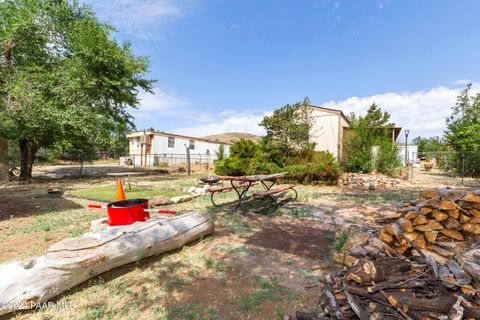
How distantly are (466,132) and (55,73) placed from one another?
66.7 ft

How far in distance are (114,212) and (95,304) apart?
1.48 metres

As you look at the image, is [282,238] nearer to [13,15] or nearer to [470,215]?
[470,215]

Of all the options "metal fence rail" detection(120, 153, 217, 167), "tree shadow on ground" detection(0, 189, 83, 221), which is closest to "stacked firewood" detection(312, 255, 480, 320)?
"tree shadow on ground" detection(0, 189, 83, 221)

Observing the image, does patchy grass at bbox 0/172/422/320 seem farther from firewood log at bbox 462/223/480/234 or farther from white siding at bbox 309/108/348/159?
white siding at bbox 309/108/348/159

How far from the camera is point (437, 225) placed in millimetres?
2729

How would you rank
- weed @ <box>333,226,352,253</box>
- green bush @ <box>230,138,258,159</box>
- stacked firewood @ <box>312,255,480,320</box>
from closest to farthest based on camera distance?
stacked firewood @ <box>312,255,480,320</box>
weed @ <box>333,226,352,253</box>
green bush @ <box>230,138,258,159</box>

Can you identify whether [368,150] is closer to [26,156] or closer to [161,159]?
[26,156]

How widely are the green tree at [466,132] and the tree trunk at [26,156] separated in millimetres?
21605

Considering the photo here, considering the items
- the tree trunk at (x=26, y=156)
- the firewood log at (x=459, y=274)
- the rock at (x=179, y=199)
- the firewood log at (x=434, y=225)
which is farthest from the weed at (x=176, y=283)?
the tree trunk at (x=26, y=156)

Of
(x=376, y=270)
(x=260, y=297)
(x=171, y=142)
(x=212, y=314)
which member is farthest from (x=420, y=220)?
(x=171, y=142)

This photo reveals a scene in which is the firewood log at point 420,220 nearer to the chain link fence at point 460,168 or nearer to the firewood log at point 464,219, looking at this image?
the firewood log at point 464,219

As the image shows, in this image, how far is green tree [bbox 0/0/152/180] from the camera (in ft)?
30.8

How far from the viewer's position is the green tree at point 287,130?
1188 cm

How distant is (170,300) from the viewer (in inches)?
89.7
